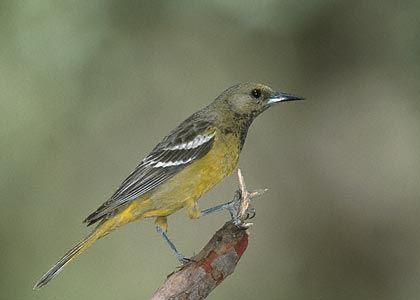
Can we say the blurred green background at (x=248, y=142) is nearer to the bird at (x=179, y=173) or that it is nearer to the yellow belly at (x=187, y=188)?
the bird at (x=179, y=173)

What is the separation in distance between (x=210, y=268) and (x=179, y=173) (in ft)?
3.79

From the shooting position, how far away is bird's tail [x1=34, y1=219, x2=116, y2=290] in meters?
4.68

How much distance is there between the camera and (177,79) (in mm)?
8625

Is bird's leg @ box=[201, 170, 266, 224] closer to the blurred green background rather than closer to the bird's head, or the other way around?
the bird's head

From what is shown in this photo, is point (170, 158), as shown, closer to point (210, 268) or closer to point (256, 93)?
point (256, 93)

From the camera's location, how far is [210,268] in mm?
4289

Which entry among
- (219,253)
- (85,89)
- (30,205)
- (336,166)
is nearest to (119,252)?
(30,205)

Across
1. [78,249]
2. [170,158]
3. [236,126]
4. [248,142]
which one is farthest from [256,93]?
[248,142]

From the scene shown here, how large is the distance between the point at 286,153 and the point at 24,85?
→ 277 centimetres

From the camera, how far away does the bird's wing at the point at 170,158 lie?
204 inches

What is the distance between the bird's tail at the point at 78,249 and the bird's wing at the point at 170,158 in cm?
8

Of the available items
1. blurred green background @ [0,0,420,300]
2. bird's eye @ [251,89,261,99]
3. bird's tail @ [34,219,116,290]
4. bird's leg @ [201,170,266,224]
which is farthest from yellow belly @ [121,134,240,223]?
blurred green background @ [0,0,420,300]

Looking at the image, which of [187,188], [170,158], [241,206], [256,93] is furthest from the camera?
[256,93]

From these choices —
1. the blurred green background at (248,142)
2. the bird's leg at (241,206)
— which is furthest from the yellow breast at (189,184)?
the blurred green background at (248,142)
